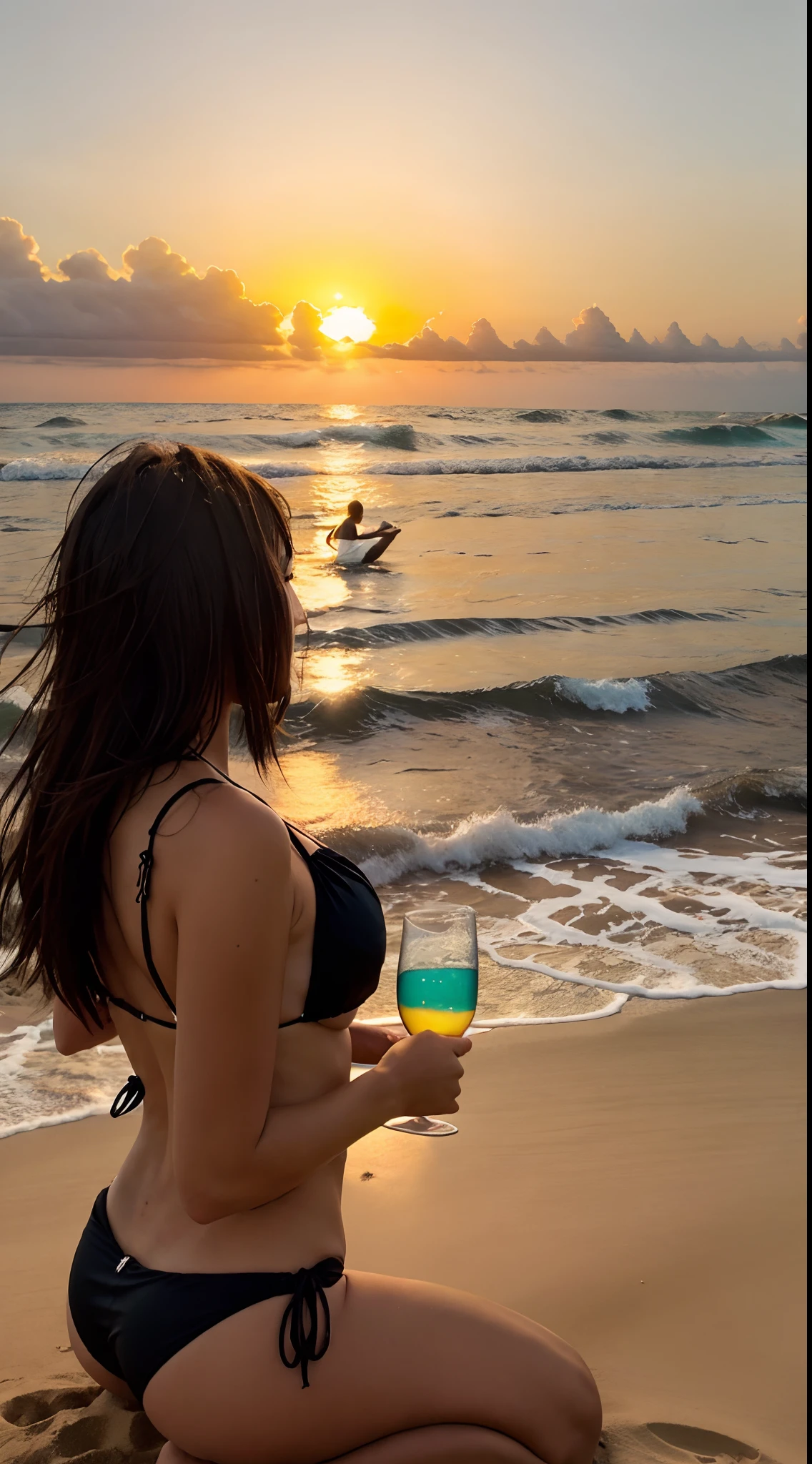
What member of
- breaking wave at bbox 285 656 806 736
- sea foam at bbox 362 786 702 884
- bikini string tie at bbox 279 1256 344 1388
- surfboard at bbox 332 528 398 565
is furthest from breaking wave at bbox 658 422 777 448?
bikini string tie at bbox 279 1256 344 1388

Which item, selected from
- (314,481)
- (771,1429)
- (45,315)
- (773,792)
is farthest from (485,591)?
(45,315)

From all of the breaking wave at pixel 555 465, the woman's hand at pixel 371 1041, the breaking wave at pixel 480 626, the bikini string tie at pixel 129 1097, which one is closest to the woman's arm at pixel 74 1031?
the bikini string tie at pixel 129 1097

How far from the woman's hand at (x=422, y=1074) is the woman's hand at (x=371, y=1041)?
352 mm

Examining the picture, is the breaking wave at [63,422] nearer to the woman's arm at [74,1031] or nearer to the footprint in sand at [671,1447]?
the woman's arm at [74,1031]

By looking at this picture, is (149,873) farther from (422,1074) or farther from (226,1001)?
(422,1074)

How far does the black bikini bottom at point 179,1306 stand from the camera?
160 centimetres

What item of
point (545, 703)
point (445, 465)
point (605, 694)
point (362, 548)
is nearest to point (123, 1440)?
point (545, 703)

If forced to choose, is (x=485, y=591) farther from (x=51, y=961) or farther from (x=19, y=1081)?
(x=51, y=961)

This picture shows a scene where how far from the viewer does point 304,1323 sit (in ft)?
5.27

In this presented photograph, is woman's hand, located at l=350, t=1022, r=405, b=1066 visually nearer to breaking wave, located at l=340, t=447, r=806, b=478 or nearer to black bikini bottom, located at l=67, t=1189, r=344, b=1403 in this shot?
black bikini bottom, located at l=67, t=1189, r=344, b=1403

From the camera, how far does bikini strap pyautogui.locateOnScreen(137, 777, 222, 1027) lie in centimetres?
155

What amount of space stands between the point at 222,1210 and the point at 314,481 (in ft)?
95.4

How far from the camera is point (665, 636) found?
1462cm

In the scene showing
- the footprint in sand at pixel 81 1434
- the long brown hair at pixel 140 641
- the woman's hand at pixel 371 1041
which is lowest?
the footprint in sand at pixel 81 1434
